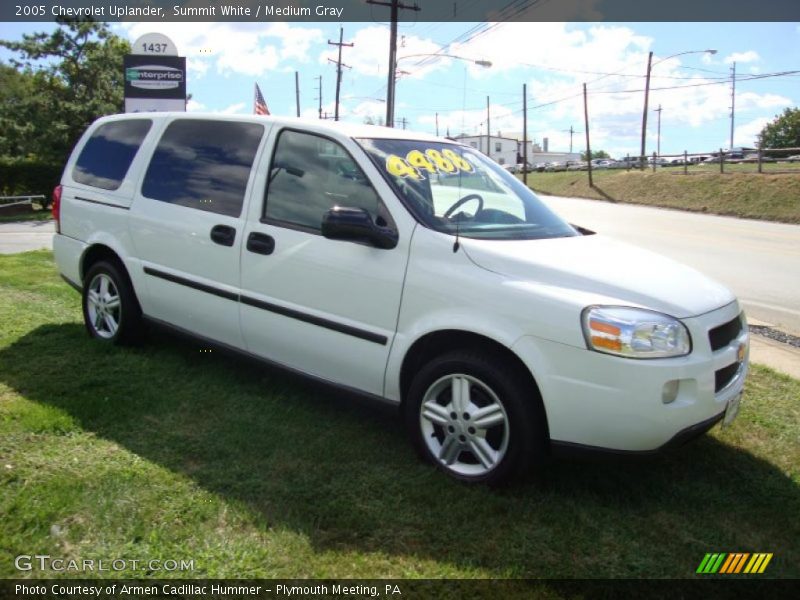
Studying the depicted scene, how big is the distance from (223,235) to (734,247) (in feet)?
44.3

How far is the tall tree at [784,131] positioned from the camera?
79688 mm

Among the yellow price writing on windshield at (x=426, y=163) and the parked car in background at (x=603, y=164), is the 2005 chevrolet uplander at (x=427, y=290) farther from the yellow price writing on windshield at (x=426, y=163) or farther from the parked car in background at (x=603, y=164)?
the parked car in background at (x=603, y=164)

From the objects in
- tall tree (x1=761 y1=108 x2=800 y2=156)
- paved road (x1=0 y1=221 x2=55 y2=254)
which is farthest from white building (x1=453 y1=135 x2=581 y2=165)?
paved road (x1=0 y1=221 x2=55 y2=254)

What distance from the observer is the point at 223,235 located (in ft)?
13.3

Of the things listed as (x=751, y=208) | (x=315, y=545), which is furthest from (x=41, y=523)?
(x=751, y=208)

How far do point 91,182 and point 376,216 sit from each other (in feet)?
9.35

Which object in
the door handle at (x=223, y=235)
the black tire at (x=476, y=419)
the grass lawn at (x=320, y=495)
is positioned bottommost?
the grass lawn at (x=320, y=495)

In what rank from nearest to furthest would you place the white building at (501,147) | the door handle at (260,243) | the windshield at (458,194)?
the windshield at (458,194) → the door handle at (260,243) → the white building at (501,147)

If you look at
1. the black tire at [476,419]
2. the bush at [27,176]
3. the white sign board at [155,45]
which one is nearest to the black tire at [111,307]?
the black tire at [476,419]

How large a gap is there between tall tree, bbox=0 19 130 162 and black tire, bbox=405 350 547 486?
1165 inches

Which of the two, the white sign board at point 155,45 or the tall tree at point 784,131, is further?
the tall tree at point 784,131

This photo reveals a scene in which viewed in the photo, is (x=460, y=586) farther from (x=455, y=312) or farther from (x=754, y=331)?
(x=754, y=331)

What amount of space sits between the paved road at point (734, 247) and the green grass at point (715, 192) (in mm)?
1657

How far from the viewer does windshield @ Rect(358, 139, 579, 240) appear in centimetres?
350
